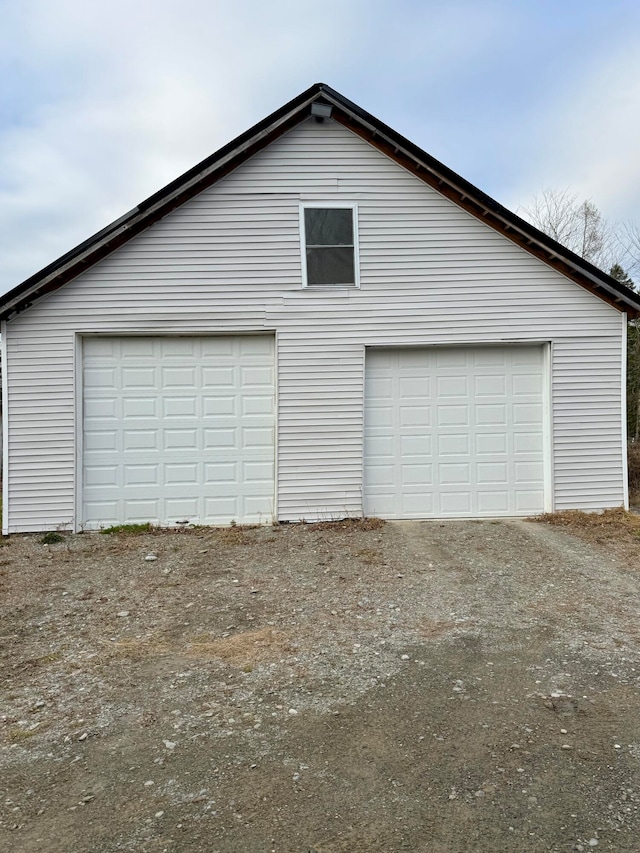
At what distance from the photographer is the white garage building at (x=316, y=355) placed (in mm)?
8797

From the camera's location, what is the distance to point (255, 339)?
916 centimetres

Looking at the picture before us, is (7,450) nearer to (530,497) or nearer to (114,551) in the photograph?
(114,551)

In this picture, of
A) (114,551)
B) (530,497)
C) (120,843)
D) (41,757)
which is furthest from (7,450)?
(530,497)

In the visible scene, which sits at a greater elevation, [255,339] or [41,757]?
[255,339]

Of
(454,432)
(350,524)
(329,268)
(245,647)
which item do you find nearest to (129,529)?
(350,524)

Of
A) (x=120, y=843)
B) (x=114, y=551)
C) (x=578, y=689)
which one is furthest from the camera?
(x=114, y=551)

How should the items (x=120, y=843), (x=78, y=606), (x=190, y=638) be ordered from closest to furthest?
1. (x=120, y=843)
2. (x=190, y=638)
3. (x=78, y=606)

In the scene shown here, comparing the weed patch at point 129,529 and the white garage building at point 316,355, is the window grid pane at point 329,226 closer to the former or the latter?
the white garage building at point 316,355

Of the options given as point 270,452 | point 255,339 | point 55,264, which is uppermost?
point 55,264

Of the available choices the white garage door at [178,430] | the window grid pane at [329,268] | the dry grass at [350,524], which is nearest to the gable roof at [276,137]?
the white garage door at [178,430]

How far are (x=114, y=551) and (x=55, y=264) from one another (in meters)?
4.08

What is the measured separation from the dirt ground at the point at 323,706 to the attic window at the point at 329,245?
4335 millimetres

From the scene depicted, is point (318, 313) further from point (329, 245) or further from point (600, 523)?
point (600, 523)

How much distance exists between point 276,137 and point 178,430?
4.65 metres
